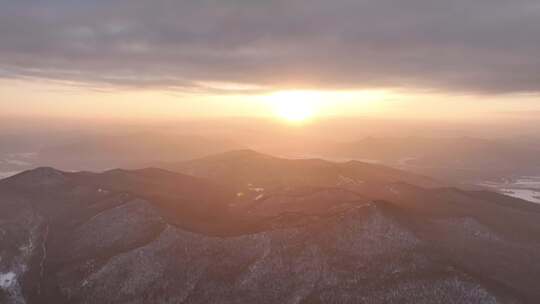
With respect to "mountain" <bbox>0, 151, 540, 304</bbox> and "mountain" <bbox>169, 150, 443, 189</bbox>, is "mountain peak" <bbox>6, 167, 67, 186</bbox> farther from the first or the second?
"mountain" <bbox>169, 150, 443, 189</bbox>

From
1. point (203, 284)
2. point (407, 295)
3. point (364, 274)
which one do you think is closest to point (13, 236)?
point (203, 284)

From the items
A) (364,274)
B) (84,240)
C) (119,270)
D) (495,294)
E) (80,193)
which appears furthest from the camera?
(80,193)

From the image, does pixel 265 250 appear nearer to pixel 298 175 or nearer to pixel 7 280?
pixel 7 280

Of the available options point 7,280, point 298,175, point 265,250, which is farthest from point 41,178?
point 298,175

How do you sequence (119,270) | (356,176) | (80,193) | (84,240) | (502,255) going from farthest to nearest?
1. (356,176)
2. (80,193)
3. (84,240)
4. (502,255)
5. (119,270)

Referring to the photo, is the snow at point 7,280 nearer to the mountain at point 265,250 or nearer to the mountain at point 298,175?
the mountain at point 265,250

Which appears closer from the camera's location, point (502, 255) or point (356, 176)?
point (502, 255)

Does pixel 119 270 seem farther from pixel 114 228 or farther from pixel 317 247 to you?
pixel 317 247
